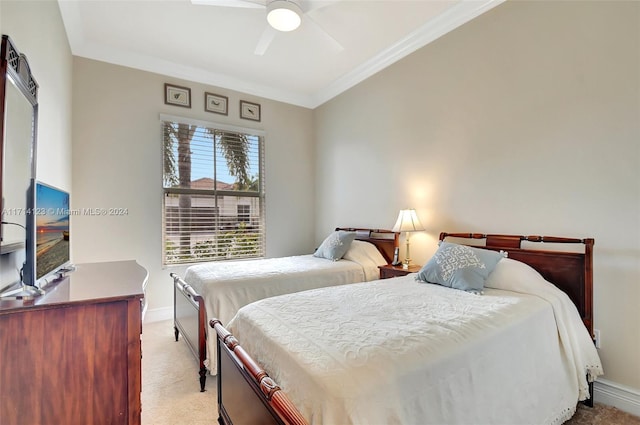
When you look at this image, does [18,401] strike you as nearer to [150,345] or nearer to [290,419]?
[290,419]

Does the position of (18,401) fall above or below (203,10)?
below

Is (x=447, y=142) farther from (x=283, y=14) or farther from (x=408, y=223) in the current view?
(x=283, y=14)

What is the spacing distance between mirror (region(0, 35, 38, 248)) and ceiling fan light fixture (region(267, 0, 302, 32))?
1.66 metres

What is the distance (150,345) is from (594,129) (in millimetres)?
4131

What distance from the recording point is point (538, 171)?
93.2 inches

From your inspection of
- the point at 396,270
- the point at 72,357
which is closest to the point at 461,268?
the point at 396,270

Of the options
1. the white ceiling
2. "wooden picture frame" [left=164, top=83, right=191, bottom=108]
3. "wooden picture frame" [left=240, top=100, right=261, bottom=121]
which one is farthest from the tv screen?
"wooden picture frame" [left=240, top=100, right=261, bottom=121]

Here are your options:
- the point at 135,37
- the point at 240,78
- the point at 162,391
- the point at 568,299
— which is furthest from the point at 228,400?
the point at 240,78

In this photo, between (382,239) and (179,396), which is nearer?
(179,396)

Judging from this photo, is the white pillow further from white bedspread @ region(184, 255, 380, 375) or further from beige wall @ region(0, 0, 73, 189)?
beige wall @ region(0, 0, 73, 189)

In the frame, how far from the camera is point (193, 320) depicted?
2498 mm

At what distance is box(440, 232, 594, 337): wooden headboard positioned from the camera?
78.0 inches

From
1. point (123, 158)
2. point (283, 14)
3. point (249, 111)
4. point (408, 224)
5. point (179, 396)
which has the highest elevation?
point (283, 14)

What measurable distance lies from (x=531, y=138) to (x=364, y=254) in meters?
1.88
